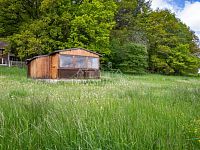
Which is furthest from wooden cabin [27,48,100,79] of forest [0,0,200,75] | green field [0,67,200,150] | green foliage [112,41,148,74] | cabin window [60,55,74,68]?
green field [0,67,200,150]

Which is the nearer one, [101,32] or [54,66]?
[54,66]

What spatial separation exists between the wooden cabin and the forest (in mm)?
3906

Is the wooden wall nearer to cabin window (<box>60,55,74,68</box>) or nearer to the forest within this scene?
cabin window (<box>60,55,74,68</box>)

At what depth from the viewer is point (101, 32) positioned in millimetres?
29766

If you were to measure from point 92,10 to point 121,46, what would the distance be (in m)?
6.57

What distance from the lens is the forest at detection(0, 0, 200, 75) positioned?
28.5 m

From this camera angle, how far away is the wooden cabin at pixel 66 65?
21.4 m

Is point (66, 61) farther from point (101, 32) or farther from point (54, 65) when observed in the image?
point (101, 32)

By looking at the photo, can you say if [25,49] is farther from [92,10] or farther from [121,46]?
[121,46]

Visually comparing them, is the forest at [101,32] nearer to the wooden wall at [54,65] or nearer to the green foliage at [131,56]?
the green foliage at [131,56]

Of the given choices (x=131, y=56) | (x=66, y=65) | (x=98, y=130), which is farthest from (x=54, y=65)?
(x=98, y=130)

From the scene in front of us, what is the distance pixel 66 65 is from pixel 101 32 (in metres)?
9.29

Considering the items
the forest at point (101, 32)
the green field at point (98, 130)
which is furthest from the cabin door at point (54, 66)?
the green field at point (98, 130)

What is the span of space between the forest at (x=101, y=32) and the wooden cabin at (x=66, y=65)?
12.8 feet
